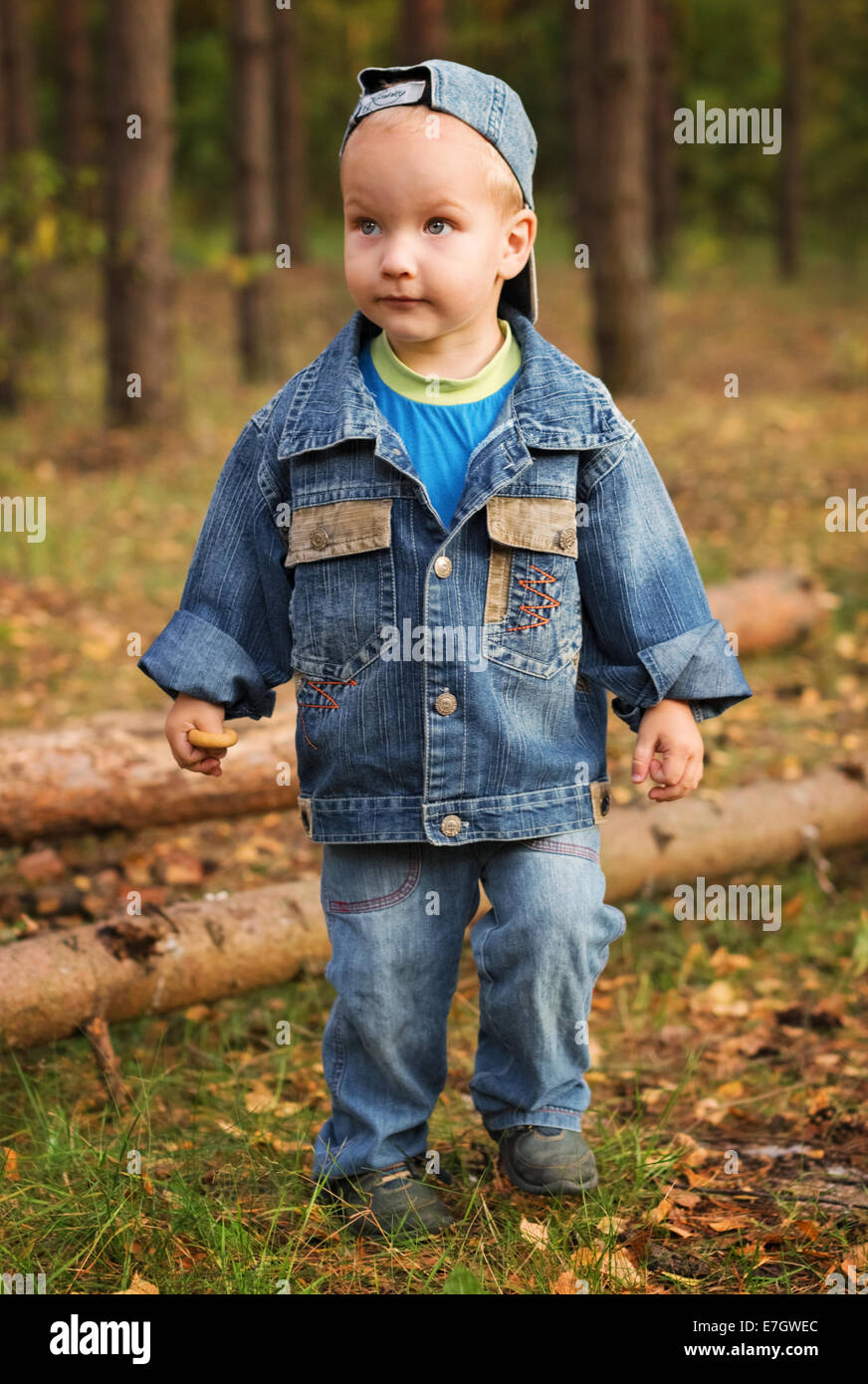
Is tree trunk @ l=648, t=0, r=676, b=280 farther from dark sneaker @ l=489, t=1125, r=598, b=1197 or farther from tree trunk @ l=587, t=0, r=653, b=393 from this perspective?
dark sneaker @ l=489, t=1125, r=598, b=1197

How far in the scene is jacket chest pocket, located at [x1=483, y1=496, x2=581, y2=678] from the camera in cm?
245

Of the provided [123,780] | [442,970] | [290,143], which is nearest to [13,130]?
[290,143]

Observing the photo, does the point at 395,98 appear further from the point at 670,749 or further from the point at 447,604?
the point at 670,749

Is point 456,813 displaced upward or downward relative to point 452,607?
downward

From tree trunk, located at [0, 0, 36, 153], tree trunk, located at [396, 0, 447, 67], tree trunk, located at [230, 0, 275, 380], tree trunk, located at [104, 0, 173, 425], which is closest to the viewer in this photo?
tree trunk, located at [104, 0, 173, 425]

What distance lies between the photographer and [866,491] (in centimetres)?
877

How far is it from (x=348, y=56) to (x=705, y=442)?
26.5 metres

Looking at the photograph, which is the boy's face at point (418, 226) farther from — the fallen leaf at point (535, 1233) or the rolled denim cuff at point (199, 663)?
the fallen leaf at point (535, 1233)

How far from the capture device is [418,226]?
2.34 m

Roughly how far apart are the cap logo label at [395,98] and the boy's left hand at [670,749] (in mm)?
1165

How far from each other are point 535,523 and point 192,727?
29.7 inches

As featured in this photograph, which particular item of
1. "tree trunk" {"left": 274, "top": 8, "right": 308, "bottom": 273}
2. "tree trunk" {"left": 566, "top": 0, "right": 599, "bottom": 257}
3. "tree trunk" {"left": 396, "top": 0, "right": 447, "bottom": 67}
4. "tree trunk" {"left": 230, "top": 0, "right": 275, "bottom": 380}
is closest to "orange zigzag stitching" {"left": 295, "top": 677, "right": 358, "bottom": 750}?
"tree trunk" {"left": 230, "top": 0, "right": 275, "bottom": 380}

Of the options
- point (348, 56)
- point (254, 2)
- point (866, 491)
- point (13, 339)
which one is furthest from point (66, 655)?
point (348, 56)

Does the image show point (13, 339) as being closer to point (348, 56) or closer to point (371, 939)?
point (371, 939)
